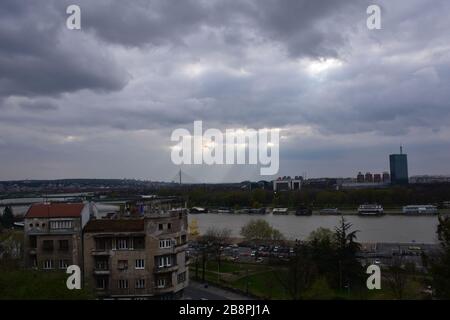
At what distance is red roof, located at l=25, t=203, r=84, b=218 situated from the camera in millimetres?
7484

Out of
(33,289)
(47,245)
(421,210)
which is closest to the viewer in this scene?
(33,289)

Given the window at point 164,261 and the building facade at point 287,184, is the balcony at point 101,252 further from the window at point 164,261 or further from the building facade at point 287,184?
the building facade at point 287,184

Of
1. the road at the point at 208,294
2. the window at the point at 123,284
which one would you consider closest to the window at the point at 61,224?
the window at the point at 123,284

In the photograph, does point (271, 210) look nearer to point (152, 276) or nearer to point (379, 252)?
point (379, 252)

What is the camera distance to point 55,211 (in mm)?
7566

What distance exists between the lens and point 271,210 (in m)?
35.4

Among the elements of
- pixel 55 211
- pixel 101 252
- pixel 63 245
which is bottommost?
pixel 101 252

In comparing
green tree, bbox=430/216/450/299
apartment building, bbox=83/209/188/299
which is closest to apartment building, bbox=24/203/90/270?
apartment building, bbox=83/209/188/299

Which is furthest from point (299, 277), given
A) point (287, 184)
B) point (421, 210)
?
point (287, 184)

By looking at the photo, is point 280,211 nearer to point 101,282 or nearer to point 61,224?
point 101,282

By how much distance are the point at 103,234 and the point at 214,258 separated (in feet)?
24.1

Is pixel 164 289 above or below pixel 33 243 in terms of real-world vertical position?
below

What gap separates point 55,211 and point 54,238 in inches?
17.3
